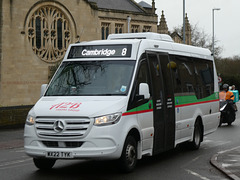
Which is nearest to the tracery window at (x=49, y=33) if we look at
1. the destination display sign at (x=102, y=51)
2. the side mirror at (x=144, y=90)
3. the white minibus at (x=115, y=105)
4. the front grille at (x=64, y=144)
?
the white minibus at (x=115, y=105)

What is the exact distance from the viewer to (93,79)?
10.5 metres

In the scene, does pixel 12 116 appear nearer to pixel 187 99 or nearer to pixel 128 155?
pixel 187 99

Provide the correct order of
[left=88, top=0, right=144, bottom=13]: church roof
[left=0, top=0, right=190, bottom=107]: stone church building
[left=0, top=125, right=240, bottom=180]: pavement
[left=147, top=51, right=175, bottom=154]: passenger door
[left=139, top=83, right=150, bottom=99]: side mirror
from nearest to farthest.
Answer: [left=0, top=125, right=240, bottom=180]: pavement → [left=139, top=83, right=150, bottom=99]: side mirror → [left=147, top=51, right=175, bottom=154]: passenger door → [left=0, top=0, right=190, bottom=107]: stone church building → [left=88, top=0, right=144, bottom=13]: church roof

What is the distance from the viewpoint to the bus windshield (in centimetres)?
1026

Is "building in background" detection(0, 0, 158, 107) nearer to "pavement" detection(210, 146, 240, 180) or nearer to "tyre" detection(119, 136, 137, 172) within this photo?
"pavement" detection(210, 146, 240, 180)

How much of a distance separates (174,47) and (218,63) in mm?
75654

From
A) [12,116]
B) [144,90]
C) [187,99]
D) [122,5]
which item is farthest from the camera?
[122,5]

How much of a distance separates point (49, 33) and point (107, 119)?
105ft

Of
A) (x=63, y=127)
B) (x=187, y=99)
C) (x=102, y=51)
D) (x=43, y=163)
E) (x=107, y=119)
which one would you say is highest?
(x=102, y=51)

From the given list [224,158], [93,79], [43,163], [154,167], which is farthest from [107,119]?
[224,158]

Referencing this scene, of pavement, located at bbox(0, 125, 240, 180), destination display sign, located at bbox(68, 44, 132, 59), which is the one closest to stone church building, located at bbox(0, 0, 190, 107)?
pavement, located at bbox(0, 125, 240, 180)

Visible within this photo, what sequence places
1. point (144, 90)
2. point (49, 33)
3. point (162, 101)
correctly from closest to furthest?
point (144, 90)
point (162, 101)
point (49, 33)

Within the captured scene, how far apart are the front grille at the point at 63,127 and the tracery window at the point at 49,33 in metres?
30.1

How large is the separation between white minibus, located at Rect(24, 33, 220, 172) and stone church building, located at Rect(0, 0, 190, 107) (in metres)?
25.3
